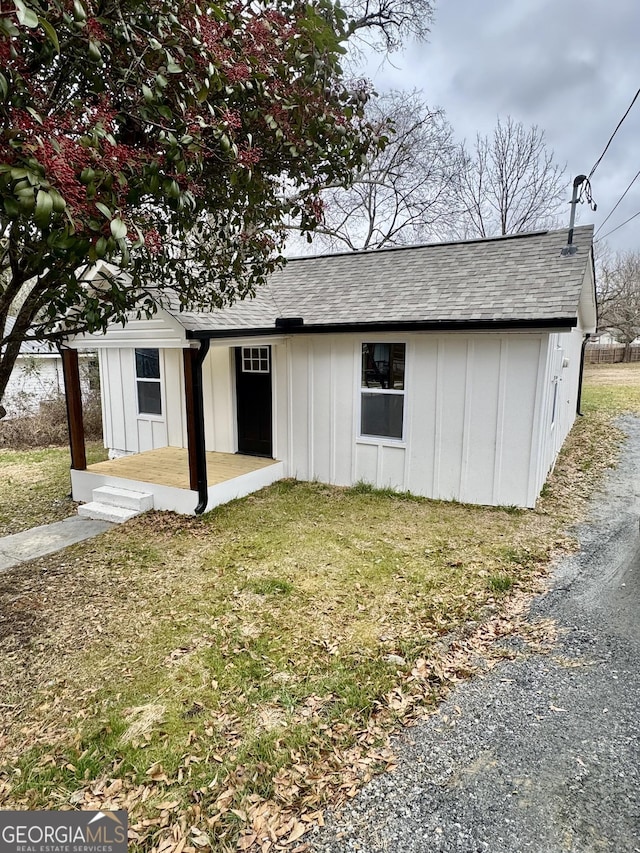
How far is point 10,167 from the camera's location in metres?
2.06

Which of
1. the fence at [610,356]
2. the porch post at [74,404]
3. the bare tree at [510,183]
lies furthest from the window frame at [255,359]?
the fence at [610,356]

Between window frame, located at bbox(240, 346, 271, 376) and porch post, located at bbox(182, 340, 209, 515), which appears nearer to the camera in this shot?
porch post, located at bbox(182, 340, 209, 515)

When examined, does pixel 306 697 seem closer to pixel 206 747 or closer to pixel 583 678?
pixel 206 747

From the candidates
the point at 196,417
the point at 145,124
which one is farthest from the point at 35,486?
the point at 145,124

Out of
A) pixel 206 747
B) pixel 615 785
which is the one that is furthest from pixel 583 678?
pixel 206 747

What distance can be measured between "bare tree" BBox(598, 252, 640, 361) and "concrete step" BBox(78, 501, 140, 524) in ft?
109

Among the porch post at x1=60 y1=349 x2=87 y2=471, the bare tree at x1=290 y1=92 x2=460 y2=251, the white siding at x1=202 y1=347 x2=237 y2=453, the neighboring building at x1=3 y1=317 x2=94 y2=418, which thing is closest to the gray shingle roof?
the white siding at x1=202 y1=347 x2=237 y2=453

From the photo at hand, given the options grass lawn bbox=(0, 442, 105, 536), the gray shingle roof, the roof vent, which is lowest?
grass lawn bbox=(0, 442, 105, 536)

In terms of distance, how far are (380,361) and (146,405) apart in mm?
4791

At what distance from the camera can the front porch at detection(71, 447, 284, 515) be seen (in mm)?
6660

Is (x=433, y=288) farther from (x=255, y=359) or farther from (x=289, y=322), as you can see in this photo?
(x=255, y=359)

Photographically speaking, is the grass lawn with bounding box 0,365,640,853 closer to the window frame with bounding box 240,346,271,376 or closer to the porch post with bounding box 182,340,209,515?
the porch post with bounding box 182,340,209,515

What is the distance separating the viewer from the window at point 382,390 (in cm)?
720

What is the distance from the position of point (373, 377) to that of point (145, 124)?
4.83m
